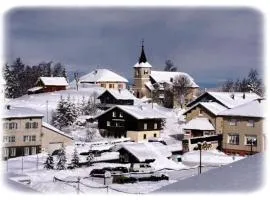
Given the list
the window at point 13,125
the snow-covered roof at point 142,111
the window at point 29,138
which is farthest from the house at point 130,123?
the window at point 13,125

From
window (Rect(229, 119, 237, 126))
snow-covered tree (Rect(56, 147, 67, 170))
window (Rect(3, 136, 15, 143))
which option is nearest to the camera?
window (Rect(3, 136, 15, 143))

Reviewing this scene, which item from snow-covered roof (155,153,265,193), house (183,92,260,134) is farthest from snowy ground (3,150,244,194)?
snow-covered roof (155,153,265,193)

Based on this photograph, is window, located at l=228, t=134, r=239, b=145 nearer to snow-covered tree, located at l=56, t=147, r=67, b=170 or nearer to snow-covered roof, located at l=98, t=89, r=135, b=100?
snow-covered roof, located at l=98, t=89, r=135, b=100

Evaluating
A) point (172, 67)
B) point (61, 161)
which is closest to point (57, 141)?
point (61, 161)

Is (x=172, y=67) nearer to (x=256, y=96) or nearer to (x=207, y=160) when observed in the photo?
(x=256, y=96)

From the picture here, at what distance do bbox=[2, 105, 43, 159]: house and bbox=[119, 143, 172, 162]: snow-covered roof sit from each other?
1.74 feet

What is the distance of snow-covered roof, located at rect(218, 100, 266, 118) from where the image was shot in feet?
8.69

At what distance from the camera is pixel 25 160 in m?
2.49

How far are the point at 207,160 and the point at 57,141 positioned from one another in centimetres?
91

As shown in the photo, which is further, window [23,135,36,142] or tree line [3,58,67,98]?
window [23,135,36,142]

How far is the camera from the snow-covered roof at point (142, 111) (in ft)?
10.0

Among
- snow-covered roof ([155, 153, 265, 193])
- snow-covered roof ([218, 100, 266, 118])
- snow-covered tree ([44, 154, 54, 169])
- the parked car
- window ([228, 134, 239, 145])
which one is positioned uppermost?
snow-covered roof ([218, 100, 266, 118])

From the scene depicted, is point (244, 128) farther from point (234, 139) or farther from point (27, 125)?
point (27, 125)

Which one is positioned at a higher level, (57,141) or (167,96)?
(167,96)
